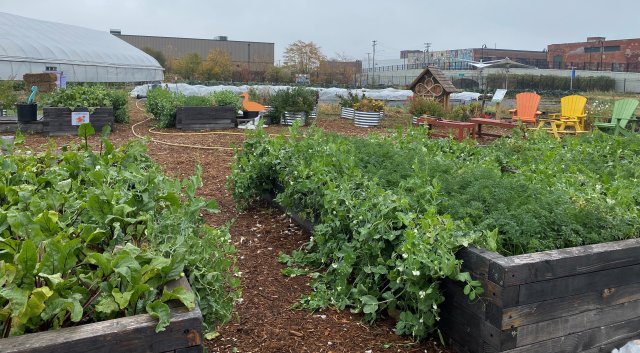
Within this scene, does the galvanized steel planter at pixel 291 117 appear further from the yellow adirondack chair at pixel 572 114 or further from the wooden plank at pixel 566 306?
the wooden plank at pixel 566 306

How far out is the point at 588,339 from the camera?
253cm

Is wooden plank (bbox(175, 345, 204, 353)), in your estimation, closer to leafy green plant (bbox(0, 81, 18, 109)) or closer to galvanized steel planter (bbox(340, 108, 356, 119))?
leafy green plant (bbox(0, 81, 18, 109))

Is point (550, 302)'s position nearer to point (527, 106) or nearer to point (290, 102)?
point (290, 102)

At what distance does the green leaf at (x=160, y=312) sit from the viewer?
151cm

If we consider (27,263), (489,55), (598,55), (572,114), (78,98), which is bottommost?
(27,263)

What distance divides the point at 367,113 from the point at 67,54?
18.5 metres

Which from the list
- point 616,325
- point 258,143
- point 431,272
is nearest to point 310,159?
point 258,143

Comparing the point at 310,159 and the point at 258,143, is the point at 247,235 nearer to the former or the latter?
the point at 310,159

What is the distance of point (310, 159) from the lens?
4.23 meters

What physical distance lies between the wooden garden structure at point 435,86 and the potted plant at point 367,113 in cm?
252

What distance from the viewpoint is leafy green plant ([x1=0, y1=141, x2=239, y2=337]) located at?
1.54m

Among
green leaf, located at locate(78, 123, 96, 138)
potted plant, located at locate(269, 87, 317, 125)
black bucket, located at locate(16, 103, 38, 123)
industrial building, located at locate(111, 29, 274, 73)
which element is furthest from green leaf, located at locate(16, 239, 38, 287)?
industrial building, located at locate(111, 29, 274, 73)

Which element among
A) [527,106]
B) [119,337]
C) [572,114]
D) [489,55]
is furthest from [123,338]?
[489,55]

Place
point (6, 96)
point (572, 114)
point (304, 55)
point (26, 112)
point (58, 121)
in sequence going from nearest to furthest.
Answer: point (58, 121)
point (26, 112)
point (6, 96)
point (572, 114)
point (304, 55)
